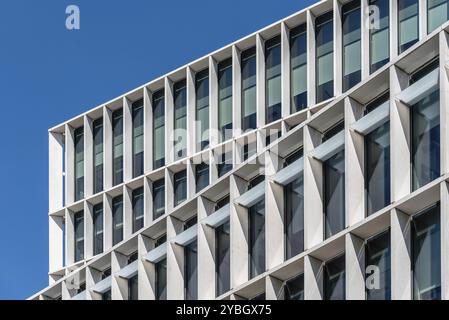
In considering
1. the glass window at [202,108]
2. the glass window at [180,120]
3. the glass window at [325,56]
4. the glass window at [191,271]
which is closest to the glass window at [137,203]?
the glass window at [180,120]

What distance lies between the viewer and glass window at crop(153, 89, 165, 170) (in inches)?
3031

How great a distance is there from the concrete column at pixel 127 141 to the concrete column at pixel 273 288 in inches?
1613

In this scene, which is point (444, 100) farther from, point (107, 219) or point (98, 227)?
point (98, 227)

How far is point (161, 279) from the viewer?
45.0 meters

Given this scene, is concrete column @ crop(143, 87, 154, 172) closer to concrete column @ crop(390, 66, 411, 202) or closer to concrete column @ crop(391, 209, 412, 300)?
concrete column @ crop(390, 66, 411, 202)

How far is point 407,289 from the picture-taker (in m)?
32.0

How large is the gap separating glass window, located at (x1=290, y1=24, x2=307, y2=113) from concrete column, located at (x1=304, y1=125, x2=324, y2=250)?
3446 cm

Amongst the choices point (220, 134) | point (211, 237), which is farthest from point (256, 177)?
point (220, 134)

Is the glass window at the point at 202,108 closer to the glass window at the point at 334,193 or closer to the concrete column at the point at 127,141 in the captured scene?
the concrete column at the point at 127,141

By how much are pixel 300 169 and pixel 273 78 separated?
114 ft

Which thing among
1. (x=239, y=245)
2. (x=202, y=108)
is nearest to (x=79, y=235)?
(x=202, y=108)
